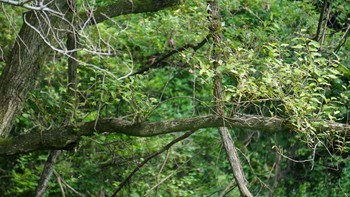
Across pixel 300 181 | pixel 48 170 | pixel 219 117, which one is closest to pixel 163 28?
pixel 48 170

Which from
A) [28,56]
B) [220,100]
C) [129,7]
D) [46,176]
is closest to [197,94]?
[46,176]

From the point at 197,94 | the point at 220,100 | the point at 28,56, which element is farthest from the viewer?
the point at 197,94

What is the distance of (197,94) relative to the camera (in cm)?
1017

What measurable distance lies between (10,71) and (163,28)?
217 centimetres

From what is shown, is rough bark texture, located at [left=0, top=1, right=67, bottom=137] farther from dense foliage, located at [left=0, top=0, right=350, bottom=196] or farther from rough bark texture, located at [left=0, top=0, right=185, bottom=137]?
dense foliage, located at [left=0, top=0, right=350, bottom=196]

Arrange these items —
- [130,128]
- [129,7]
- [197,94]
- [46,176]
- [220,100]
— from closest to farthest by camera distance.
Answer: [220,100] → [130,128] → [129,7] → [46,176] → [197,94]

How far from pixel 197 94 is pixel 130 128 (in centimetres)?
397

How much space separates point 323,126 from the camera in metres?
5.51

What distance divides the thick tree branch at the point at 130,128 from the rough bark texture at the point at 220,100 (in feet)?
0.56

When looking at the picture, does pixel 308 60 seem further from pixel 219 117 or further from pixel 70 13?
pixel 70 13

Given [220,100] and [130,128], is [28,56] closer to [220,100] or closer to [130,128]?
[130,128]

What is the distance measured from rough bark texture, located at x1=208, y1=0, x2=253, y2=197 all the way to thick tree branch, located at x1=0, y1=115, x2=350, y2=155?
0.17m

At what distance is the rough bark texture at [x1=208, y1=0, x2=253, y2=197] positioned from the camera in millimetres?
5676

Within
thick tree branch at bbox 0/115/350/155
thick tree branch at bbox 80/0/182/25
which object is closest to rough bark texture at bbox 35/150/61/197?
thick tree branch at bbox 0/115/350/155
